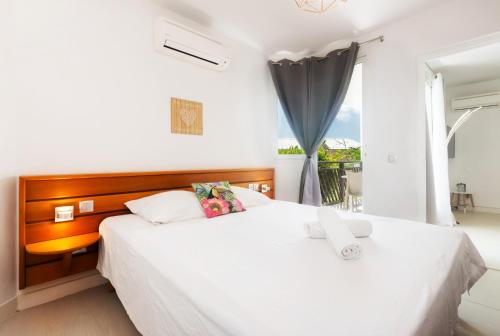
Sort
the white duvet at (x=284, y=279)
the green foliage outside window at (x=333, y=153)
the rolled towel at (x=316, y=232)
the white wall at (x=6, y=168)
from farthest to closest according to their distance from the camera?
the green foliage outside window at (x=333, y=153)
the white wall at (x=6, y=168)
the rolled towel at (x=316, y=232)
the white duvet at (x=284, y=279)

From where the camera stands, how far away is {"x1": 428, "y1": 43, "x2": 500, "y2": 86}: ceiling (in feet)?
11.4

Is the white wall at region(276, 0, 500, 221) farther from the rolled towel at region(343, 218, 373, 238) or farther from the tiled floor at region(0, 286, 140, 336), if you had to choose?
the tiled floor at region(0, 286, 140, 336)

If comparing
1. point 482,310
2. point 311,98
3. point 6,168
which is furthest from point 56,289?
point 311,98

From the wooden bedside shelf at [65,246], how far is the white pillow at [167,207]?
0.37 metres

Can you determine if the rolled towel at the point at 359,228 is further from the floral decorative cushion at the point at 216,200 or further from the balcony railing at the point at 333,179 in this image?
the balcony railing at the point at 333,179

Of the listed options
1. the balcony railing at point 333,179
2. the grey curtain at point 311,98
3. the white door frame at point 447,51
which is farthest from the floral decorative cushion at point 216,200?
the balcony railing at point 333,179

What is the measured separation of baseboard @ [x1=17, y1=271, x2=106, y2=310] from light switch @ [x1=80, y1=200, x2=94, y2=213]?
1.93 feet

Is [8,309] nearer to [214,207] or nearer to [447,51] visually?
[214,207]

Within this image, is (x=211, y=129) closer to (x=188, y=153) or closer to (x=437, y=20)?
(x=188, y=153)

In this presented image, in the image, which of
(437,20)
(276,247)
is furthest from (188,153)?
(437,20)

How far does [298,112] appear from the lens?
3660 millimetres

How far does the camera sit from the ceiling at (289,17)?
2.51m

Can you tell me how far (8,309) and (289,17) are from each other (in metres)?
3.55

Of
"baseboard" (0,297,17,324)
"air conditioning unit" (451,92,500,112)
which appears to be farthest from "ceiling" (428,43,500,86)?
"baseboard" (0,297,17,324)
